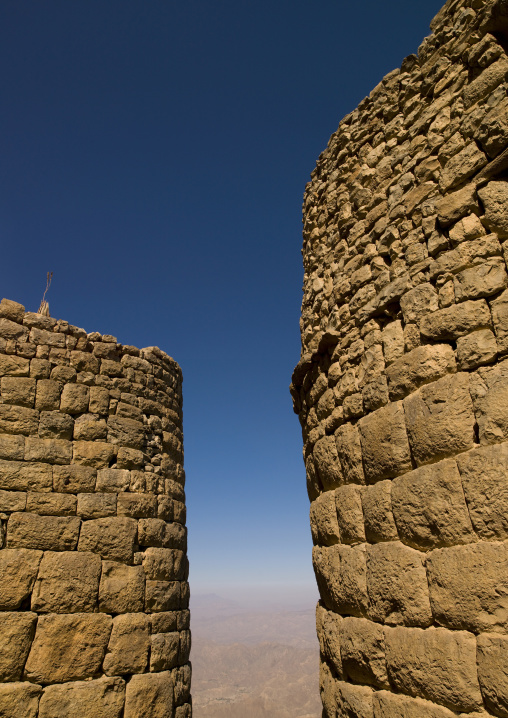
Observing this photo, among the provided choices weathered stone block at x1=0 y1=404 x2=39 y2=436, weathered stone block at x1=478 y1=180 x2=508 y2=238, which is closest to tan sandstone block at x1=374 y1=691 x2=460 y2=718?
weathered stone block at x1=478 y1=180 x2=508 y2=238

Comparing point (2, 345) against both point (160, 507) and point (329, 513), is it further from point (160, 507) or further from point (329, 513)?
point (329, 513)

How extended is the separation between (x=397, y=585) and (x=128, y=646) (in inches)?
130

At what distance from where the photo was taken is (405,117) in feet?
10.4

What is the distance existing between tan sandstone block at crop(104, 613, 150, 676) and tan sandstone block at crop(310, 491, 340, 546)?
236 centimetres

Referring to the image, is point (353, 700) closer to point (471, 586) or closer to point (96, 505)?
point (471, 586)

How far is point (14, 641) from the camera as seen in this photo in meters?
4.25

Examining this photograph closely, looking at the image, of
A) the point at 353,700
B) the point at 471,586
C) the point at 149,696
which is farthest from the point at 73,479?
the point at 471,586

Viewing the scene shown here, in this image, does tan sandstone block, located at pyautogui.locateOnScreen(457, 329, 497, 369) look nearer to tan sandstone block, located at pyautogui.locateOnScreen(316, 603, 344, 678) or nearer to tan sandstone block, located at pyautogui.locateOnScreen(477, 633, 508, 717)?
tan sandstone block, located at pyautogui.locateOnScreen(477, 633, 508, 717)

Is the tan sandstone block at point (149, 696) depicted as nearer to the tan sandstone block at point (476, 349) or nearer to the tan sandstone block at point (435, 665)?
the tan sandstone block at point (435, 665)

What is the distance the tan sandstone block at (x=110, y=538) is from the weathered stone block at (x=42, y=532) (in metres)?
0.10

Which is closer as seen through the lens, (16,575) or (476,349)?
(476,349)

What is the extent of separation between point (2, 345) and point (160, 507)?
235 cm

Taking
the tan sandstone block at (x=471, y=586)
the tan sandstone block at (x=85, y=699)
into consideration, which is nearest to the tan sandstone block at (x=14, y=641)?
the tan sandstone block at (x=85, y=699)

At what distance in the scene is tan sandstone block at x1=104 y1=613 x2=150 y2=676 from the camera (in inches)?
180
